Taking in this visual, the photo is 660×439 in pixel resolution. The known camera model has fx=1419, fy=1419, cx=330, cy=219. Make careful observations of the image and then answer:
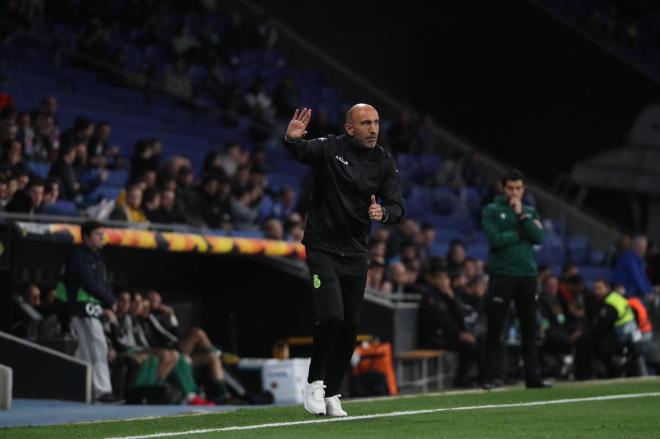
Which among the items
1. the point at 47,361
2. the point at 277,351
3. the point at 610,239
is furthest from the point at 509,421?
the point at 610,239

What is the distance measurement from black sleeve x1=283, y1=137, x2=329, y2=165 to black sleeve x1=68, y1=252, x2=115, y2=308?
454 cm

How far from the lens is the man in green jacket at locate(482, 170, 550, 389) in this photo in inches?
489

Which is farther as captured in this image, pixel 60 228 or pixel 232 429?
pixel 60 228

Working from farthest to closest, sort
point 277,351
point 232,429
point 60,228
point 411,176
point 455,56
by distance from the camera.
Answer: point 455,56
point 411,176
point 277,351
point 60,228
point 232,429

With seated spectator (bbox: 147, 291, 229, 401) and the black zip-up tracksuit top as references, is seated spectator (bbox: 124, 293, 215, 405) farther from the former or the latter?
the black zip-up tracksuit top

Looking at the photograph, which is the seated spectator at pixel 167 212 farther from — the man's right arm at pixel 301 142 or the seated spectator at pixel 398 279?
the man's right arm at pixel 301 142

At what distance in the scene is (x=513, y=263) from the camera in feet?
41.0

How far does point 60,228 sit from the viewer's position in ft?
43.8

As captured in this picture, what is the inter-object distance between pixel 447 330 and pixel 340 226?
8.23m

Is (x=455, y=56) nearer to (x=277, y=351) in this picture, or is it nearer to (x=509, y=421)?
(x=277, y=351)

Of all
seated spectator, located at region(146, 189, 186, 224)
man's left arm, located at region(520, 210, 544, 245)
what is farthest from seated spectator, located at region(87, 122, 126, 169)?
man's left arm, located at region(520, 210, 544, 245)

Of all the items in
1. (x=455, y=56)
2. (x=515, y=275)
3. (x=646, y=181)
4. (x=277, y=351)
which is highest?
(x=455, y=56)

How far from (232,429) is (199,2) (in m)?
18.2

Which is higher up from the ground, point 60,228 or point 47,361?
point 60,228
